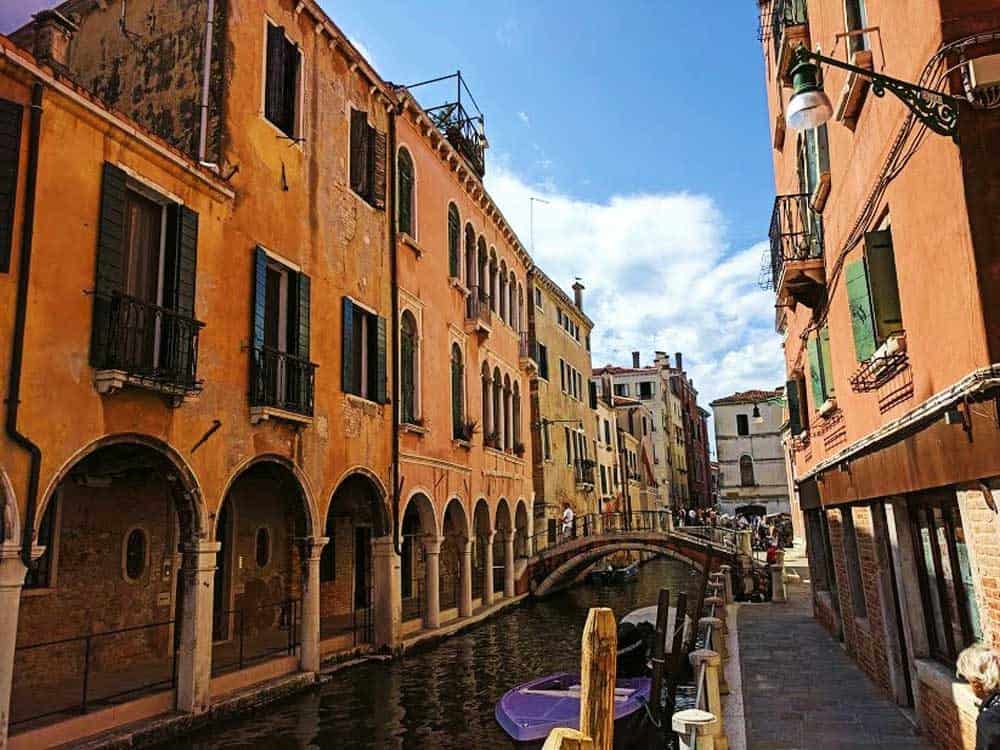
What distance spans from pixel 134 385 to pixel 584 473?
89.7 feet

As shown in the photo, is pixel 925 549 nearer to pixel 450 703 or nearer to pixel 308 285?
pixel 450 703

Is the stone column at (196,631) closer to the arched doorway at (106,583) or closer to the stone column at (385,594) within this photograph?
the arched doorway at (106,583)

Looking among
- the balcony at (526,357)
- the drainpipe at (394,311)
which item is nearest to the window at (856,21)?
the drainpipe at (394,311)

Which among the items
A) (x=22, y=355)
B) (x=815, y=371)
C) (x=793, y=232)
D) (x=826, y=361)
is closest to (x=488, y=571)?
(x=815, y=371)

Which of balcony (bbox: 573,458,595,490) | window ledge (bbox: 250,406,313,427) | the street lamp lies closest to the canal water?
window ledge (bbox: 250,406,313,427)

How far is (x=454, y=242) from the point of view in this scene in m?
19.8

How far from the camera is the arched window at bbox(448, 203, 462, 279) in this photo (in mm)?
19414

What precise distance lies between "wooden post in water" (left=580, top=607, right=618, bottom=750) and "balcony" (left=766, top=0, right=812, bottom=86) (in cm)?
755

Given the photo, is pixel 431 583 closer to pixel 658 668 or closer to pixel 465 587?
pixel 465 587

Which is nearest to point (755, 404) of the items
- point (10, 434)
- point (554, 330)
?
point (554, 330)

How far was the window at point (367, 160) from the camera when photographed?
47.8 ft

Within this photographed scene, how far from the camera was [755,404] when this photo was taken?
51938 mm

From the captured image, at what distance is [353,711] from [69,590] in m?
4.13

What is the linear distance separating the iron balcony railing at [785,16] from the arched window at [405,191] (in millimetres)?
7874
